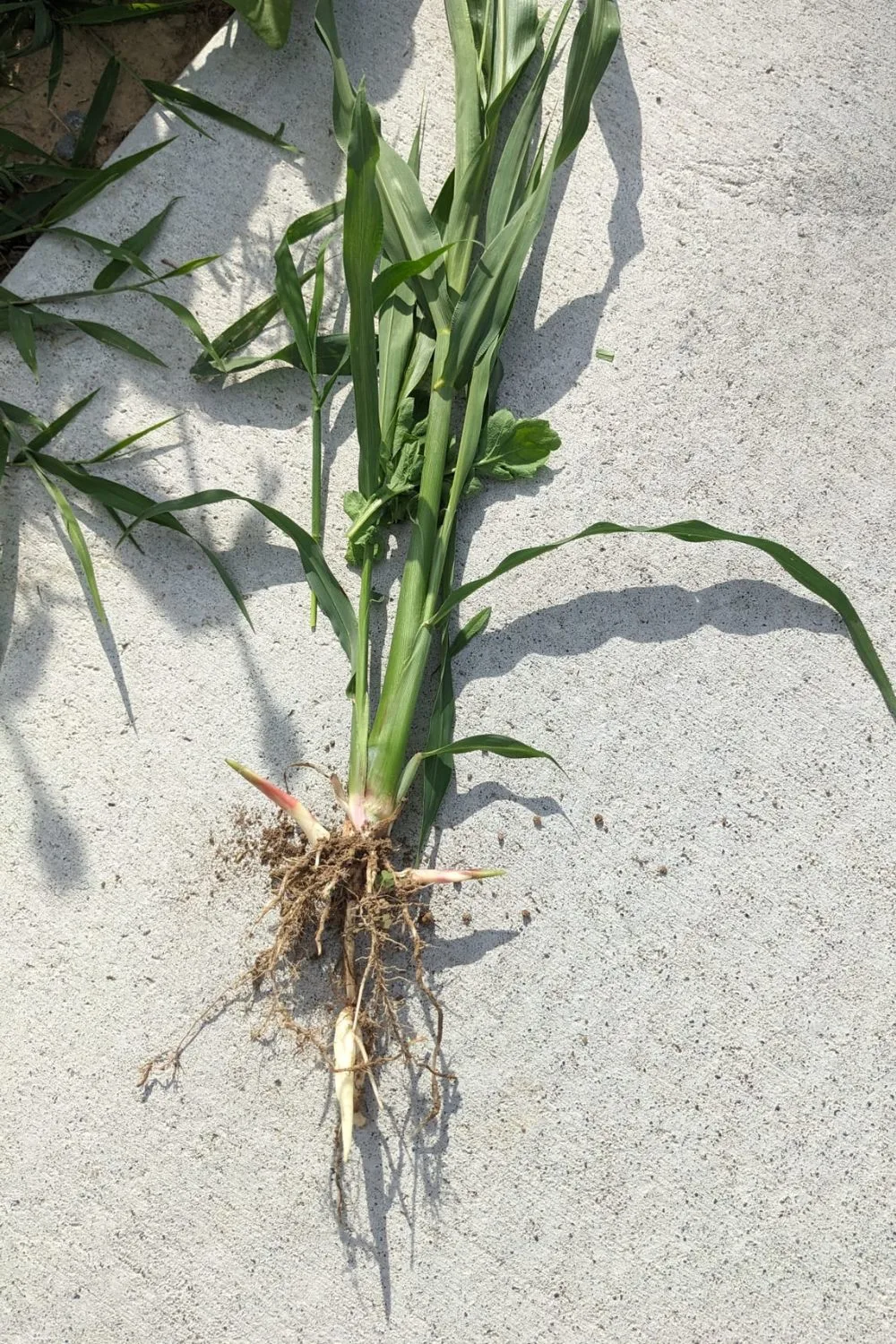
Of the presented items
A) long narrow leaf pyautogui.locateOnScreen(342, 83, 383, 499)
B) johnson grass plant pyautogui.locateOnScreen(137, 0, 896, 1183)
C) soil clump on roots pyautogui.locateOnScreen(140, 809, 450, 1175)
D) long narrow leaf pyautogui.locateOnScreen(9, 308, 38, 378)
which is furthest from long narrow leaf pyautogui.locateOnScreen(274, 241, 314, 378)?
soil clump on roots pyautogui.locateOnScreen(140, 809, 450, 1175)

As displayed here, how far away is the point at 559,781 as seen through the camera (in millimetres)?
1348

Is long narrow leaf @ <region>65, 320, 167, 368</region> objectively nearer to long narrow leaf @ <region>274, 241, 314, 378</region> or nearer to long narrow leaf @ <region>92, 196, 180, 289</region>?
long narrow leaf @ <region>92, 196, 180, 289</region>

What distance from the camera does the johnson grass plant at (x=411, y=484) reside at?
1259 millimetres

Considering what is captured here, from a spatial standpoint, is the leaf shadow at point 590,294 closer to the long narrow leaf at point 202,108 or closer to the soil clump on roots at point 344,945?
the long narrow leaf at point 202,108

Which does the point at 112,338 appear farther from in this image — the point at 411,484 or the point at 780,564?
the point at 780,564

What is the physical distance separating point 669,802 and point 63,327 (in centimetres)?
97

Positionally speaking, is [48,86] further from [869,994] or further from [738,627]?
[869,994]

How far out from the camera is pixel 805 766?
4.46 ft

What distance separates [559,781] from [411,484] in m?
0.40

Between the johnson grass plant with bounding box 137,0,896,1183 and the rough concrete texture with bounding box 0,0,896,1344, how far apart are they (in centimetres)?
6

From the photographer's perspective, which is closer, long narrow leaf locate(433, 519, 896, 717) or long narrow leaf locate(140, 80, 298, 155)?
long narrow leaf locate(433, 519, 896, 717)

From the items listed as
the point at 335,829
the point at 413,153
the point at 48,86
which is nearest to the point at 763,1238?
the point at 335,829

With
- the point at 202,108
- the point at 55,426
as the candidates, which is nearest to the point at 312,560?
the point at 55,426

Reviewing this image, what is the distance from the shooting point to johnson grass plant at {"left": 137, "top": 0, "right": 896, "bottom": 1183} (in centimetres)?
126
